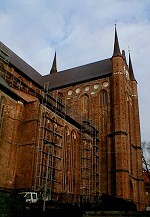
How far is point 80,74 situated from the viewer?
144 ft

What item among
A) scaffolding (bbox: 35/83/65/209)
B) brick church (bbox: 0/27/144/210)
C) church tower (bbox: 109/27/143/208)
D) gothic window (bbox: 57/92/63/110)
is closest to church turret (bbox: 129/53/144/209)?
church tower (bbox: 109/27/143/208)

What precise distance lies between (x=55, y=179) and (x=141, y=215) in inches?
592

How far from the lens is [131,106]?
131 ft

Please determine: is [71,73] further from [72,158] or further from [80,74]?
[72,158]

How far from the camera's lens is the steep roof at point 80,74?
40.6m

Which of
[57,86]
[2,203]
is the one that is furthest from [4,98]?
[57,86]

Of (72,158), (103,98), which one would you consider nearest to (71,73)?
(103,98)

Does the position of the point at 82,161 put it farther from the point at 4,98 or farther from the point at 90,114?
the point at 4,98

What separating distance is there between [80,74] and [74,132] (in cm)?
1327

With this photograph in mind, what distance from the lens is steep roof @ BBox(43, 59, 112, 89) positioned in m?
40.6

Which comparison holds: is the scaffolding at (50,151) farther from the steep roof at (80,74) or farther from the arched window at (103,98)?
the steep roof at (80,74)

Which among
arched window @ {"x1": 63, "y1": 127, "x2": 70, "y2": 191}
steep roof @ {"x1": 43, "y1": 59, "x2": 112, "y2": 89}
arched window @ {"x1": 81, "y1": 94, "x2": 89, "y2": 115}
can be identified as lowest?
arched window @ {"x1": 63, "y1": 127, "x2": 70, "y2": 191}

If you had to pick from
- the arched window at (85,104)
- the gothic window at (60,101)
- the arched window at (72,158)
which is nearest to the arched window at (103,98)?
the arched window at (85,104)

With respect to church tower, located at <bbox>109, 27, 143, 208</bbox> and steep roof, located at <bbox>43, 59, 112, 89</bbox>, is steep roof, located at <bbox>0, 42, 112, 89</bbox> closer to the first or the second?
steep roof, located at <bbox>43, 59, 112, 89</bbox>
